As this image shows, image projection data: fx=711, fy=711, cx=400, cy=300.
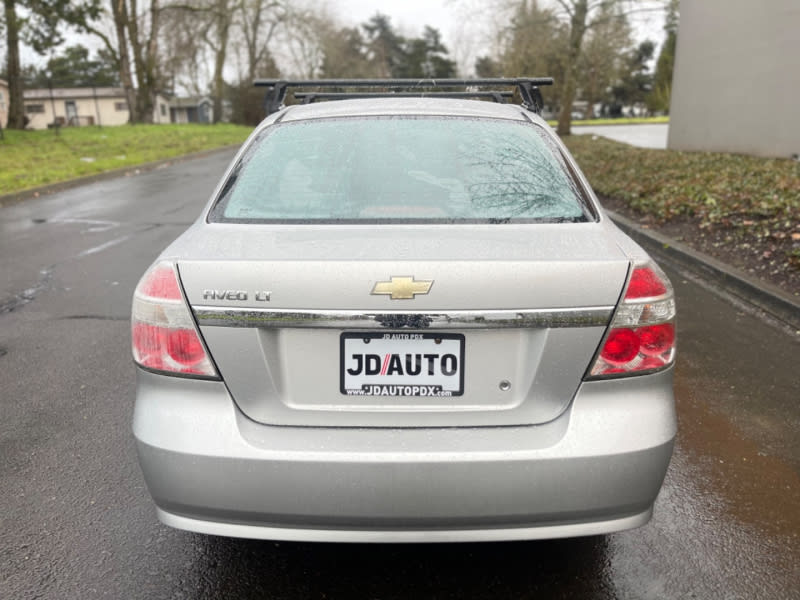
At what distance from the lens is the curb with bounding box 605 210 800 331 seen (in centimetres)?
546

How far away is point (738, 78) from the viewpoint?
1605cm

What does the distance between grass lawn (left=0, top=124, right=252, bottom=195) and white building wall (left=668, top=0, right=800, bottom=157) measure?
14.5 meters

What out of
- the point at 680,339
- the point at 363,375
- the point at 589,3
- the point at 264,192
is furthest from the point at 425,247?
the point at 589,3

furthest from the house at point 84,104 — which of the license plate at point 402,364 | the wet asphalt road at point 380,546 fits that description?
the license plate at point 402,364

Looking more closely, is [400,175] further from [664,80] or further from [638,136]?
[664,80]

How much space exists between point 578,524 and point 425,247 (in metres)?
0.91

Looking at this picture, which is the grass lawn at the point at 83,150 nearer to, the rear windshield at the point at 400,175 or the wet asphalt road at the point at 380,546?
the wet asphalt road at the point at 380,546

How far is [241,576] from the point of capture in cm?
243

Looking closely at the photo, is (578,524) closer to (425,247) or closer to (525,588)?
(525,588)

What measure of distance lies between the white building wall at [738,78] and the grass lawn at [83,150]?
14.5 meters

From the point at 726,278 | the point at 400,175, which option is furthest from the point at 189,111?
the point at 400,175

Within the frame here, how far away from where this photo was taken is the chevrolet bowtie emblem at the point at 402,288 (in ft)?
6.35

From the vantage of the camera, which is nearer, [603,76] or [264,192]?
[264,192]

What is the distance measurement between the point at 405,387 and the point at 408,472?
0.24 m
